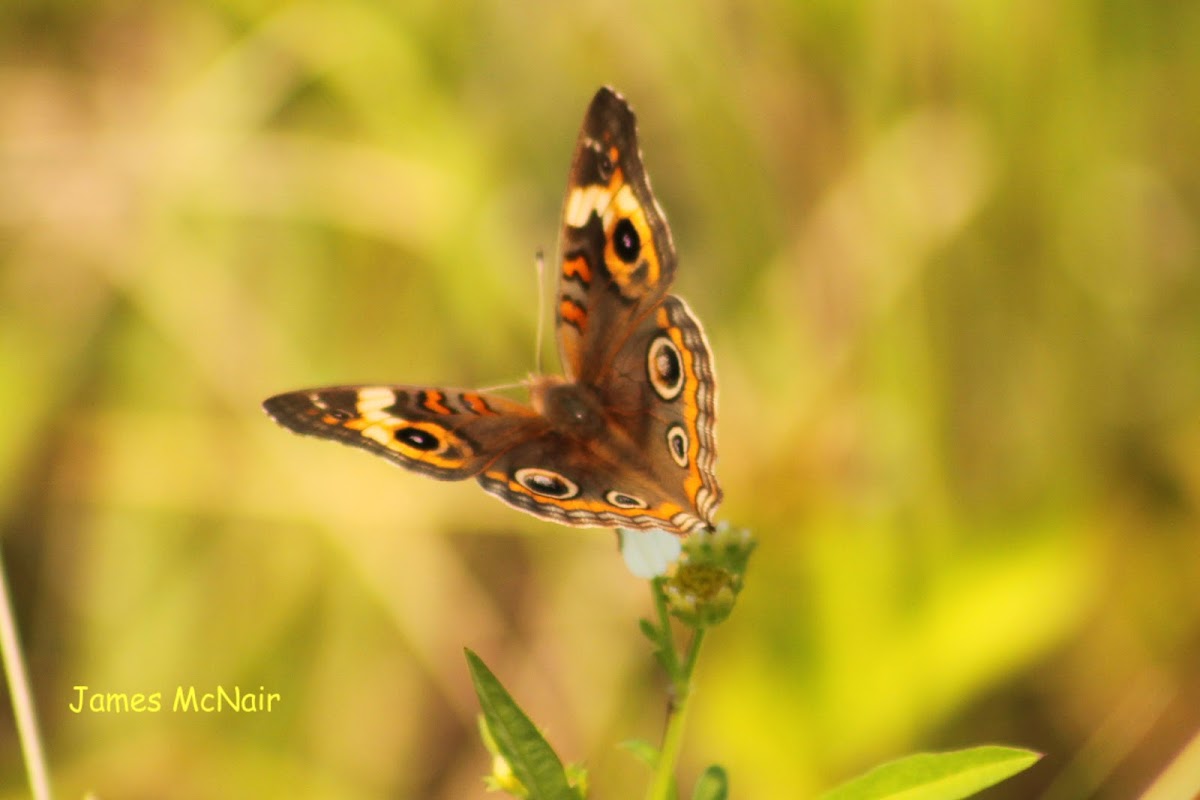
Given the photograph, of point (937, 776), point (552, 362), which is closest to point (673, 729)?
point (937, 776)

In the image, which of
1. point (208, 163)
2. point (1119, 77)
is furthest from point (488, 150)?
point (1119, 77)

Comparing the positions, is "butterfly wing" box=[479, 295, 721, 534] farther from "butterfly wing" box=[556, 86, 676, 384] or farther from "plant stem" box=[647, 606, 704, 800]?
"plant stem" box=[647, 606, 704, 800]

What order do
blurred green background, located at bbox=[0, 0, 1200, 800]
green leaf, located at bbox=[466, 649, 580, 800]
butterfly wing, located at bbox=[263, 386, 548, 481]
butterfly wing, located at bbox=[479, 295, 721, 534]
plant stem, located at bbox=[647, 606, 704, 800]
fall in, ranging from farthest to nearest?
blurred green background, located at bbox=[0, 0, 1200, 800]
butterfly wing, located at bbox=[263, 386, 548, 481]
butterfly wing, located at bbox=[479, 295, 721, 534]
plant stem, located at bbox=[647, 606, 704, 800]
green leaf, located at bbox=[466, 649, 580, 800]

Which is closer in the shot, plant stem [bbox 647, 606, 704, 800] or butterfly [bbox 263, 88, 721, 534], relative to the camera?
plant stem [bbox 647, 606, 704, 800]

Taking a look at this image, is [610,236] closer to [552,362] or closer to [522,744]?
[522,744]

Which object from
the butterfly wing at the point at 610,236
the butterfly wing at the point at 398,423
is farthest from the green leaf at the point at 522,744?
the butterfly wing at the point at 610,236

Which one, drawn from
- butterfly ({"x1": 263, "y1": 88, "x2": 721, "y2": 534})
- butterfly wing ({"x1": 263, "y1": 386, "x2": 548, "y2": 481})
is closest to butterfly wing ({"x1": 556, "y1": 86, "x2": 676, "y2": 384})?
butterfly ({"x1": 263, "y1": 88, "x2": 721, "y2": 534})
